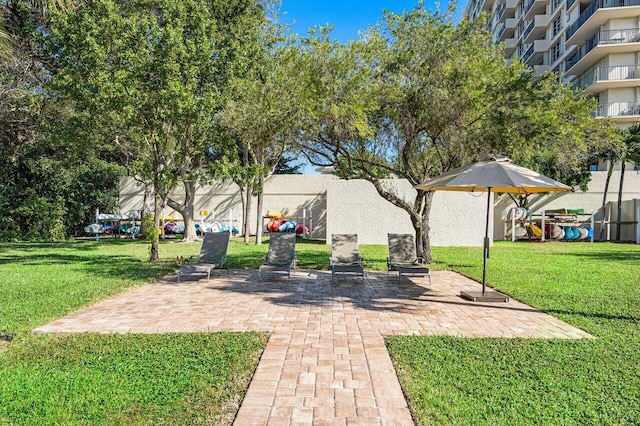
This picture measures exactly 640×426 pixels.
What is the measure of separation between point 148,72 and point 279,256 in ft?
20.6

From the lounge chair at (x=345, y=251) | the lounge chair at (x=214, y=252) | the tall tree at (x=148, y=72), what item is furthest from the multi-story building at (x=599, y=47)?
the lounge chair at (x=214, y=252)

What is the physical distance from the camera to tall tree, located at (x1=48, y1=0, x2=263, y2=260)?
11078mm

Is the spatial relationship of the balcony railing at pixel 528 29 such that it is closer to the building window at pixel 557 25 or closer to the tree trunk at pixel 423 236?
the building window at pixel 557 25

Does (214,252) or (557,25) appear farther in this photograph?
(557,25)

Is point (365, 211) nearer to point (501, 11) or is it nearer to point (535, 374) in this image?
point (535, 374)

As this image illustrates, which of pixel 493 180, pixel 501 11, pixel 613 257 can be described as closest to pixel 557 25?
pixel 501 11

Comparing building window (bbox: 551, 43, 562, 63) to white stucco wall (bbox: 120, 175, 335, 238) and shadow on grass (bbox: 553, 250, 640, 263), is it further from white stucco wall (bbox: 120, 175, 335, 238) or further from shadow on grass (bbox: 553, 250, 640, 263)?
shadow on grass (bbox: 553, 250, 640, 263)

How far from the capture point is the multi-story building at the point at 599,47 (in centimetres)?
3130

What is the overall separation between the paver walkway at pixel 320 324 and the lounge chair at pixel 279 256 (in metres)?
0.35

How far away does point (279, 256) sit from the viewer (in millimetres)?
10500

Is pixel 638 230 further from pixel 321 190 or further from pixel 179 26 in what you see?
pixel 179 26

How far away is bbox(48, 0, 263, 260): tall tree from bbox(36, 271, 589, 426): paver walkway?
4.95 meters

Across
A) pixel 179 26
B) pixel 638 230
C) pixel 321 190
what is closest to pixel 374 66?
pixel 179 26

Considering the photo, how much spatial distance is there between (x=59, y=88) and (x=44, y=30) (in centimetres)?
665
